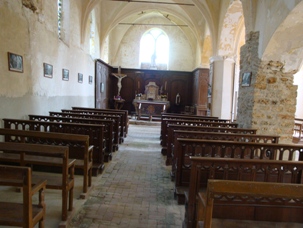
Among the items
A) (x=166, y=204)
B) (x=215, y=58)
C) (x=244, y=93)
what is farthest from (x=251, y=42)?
(x=166, y=204)

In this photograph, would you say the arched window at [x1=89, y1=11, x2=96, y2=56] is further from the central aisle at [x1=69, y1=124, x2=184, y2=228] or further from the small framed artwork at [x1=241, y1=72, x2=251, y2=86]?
the small framed artwork at [x1=241, y1=72, x2=251, y2=86]

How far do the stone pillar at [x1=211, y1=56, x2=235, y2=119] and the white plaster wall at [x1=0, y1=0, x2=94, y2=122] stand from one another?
627cm

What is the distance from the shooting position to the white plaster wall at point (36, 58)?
535 cm

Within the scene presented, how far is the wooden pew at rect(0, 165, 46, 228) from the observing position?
1901 millimetres

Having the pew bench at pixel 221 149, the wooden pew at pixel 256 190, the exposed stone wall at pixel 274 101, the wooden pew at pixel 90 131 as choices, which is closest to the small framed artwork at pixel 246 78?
Answer: the exposed stone wall at pixel 274 101

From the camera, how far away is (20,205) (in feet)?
7.44

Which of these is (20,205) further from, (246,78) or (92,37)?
(92,37)

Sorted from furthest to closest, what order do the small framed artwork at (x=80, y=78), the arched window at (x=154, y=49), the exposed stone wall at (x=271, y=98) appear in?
1. the arched window at (x=154, y=49)
2. the small framed artwork at (x=80, y=78)
3. the exposed stone wall at (x=271, y=98)

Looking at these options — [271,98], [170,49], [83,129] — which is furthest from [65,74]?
[170,49]

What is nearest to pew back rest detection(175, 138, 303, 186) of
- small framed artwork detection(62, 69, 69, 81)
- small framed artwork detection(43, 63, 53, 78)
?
small framed artwork detection(43, 63, 53, 78)

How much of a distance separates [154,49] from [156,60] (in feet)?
2.72

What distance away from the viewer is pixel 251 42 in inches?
259

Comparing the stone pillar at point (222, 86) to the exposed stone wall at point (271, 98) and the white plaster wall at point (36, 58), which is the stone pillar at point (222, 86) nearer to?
the exposed stone wall at point (271, 98)

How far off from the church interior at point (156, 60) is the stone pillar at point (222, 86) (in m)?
0.05
